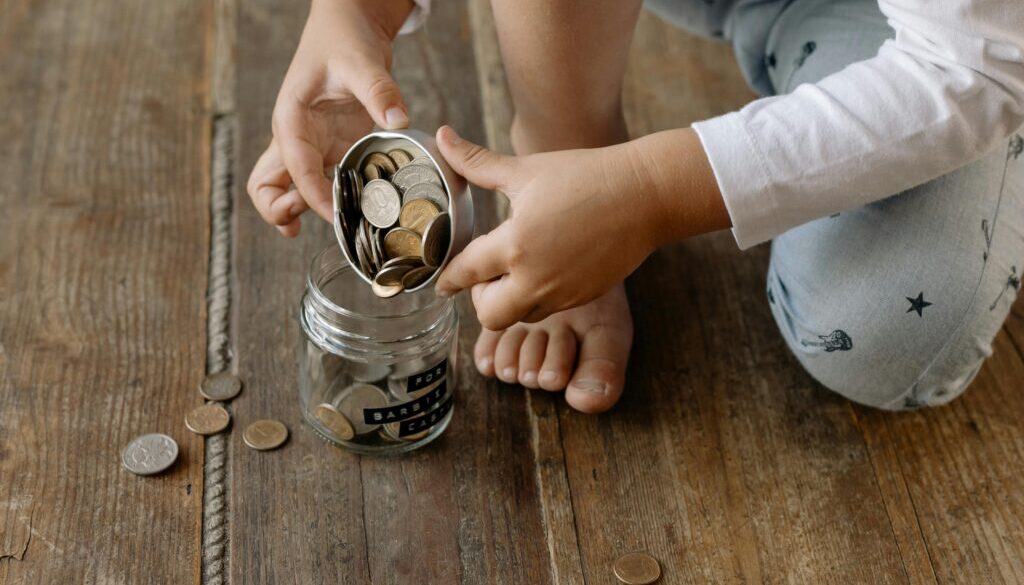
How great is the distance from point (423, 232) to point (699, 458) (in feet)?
1.18

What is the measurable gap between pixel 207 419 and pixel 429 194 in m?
0.33

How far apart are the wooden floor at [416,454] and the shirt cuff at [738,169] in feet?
0.90

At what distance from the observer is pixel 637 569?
92 cm

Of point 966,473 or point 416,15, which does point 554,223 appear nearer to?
point 416,15

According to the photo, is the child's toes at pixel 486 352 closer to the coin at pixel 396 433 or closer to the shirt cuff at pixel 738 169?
the coin at pixel 396 433

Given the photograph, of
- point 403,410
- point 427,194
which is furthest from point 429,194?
point 403,410

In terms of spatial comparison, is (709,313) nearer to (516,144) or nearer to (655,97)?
(516,144)

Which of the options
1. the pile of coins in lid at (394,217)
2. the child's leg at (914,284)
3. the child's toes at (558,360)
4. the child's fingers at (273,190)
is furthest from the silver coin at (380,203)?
the child's leg at (914,284)

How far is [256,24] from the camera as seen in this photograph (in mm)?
1505

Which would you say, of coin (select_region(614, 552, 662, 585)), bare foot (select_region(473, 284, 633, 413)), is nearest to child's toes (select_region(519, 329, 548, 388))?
bare foot (select_region(473, 284, 633, 413))

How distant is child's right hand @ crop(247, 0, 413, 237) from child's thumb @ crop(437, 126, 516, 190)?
7cm

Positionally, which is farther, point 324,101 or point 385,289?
point 324,101

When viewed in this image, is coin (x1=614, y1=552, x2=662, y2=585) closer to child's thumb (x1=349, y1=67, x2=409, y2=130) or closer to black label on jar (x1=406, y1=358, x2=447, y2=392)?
black label on jar (x1=406, y1=358, x2=447, y2=392)

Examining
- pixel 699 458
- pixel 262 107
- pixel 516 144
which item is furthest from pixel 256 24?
pixel 699 458
